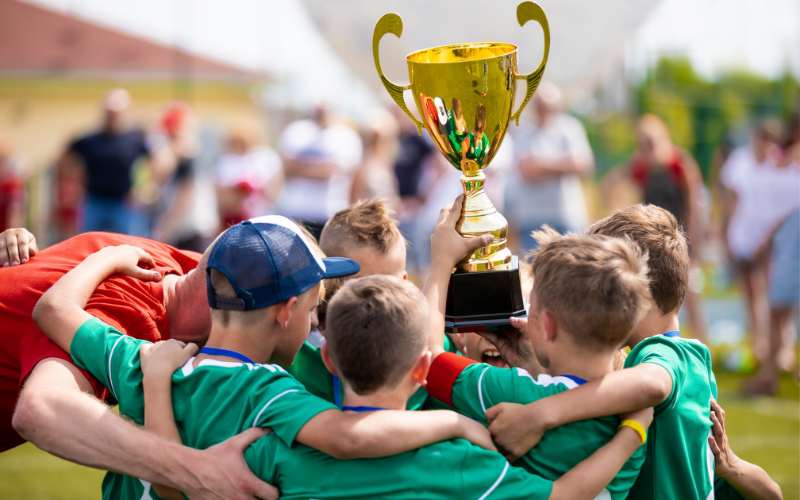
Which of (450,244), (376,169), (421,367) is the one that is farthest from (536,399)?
(376,169)

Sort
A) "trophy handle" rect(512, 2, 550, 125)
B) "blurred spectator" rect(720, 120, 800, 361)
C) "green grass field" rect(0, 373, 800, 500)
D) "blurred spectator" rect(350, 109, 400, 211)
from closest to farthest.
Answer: "trophy handle" rect(512, 2, 550, 125), "green grass field" rect(0, 373, 800, 500), "blurred spectator" rect(720, 120, 800, 361), "blurred spectator" rect(350, 109, 400, 211)

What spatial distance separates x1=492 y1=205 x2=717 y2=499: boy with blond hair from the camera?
2.33m

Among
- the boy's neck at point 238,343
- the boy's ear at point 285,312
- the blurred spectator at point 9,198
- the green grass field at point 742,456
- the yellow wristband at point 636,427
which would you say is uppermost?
the boy's ear at point 285,312

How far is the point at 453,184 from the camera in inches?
350

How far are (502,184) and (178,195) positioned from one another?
11.0 feet

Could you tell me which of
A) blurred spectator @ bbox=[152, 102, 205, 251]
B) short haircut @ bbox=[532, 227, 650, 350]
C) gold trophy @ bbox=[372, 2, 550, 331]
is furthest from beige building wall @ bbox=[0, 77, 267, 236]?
short haircut @ bbox=[532, 227, 650, 350]

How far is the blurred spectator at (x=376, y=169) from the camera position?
916cm

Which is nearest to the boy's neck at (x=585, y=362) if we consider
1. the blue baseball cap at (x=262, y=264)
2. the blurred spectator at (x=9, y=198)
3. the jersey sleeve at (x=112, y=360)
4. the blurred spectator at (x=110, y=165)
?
the blue baseball cap at (x=262, y=264)

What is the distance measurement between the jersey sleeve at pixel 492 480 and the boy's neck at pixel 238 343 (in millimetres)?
555

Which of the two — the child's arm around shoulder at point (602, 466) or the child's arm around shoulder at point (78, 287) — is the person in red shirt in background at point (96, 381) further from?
the child's arm around shoulder at point (602, 466)

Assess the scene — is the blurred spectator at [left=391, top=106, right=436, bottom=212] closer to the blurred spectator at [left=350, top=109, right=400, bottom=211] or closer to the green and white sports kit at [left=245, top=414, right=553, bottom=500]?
the blurred spectator at [left=350, top=109, right=400, bottom=211]

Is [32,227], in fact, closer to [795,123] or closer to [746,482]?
[795,123]

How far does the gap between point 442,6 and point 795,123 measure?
7372 millimetres

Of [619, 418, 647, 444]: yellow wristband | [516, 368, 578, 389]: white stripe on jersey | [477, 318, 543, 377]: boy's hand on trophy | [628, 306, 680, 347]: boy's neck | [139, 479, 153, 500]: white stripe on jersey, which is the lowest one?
[139, 479, 153, 500]: white stripe on jersey
